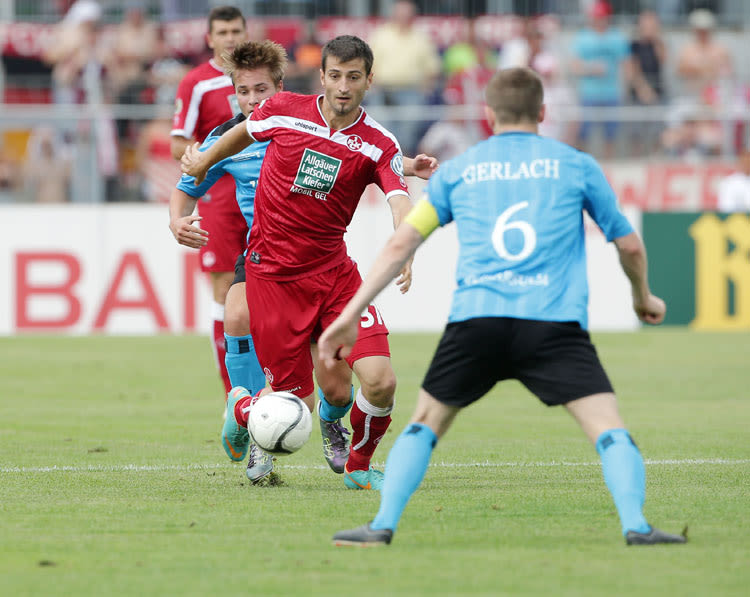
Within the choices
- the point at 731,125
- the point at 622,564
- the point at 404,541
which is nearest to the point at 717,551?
the point at 622,564

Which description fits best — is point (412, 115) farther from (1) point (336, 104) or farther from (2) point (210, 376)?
(1) point (336, 104)

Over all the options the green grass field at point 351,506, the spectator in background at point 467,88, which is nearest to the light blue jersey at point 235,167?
the green grass field at point 351,506

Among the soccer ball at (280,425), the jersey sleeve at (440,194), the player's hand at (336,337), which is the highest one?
the jersey sleeve at (440,194)

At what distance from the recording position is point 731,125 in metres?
20.1

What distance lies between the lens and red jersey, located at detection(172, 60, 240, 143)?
401 inches

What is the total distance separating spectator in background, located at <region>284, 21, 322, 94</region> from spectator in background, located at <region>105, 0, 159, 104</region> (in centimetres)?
213

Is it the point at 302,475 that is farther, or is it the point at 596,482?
the point at 302,475

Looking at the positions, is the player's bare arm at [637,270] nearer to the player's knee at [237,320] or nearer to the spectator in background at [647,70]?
the player's knee at [237,320]

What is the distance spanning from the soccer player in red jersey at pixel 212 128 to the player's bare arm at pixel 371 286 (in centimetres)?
430

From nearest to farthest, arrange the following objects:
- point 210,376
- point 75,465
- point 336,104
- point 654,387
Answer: point 336,104, point 75,465, point 654,387, point 210,376

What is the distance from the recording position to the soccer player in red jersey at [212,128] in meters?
9.82

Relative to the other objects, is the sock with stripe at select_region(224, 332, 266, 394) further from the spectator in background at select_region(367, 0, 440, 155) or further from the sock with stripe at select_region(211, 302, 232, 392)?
the spectator in background at select_region(367, 0, 440, 155)

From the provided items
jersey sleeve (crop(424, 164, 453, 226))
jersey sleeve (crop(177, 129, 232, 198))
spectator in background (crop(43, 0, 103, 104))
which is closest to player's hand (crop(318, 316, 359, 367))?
jersey sleeve (crop(424, 164, 453, 226))

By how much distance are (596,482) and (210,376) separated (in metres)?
6.98
